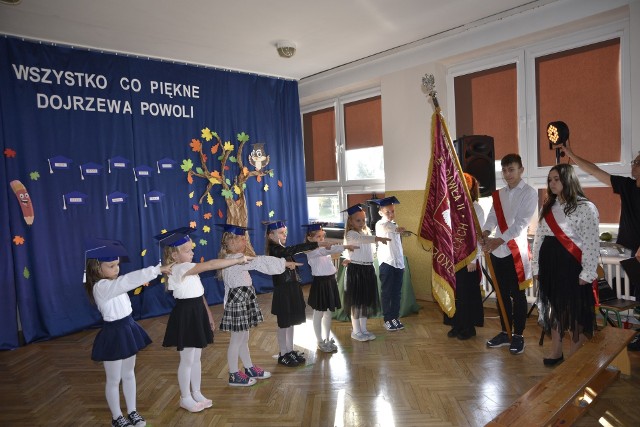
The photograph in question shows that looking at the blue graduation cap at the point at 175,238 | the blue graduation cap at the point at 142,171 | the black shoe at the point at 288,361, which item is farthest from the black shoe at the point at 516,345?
the blue graduation cap at the point at 142,171

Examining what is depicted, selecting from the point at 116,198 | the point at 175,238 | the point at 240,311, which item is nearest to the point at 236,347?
the point at 240,311

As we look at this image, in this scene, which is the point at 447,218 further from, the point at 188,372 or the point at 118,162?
the point at 118,162

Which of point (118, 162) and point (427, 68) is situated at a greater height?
point (427, 68)

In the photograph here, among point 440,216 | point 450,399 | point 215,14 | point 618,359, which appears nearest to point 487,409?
point 450,399

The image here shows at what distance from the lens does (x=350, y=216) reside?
387 cm

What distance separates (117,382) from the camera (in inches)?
102

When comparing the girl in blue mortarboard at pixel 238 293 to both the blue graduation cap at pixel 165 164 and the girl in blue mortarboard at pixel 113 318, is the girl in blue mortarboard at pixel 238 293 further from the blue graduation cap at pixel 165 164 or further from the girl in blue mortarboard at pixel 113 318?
the blue graduation cap at pixel 165 164

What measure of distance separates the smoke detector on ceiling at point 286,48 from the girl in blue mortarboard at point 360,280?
6.97 ft

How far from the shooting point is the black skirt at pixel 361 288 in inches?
157

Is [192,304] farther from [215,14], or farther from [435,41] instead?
[435,41]

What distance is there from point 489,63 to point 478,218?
203 cm

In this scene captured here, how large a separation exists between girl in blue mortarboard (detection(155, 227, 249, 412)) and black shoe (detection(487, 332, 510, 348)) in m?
2.25

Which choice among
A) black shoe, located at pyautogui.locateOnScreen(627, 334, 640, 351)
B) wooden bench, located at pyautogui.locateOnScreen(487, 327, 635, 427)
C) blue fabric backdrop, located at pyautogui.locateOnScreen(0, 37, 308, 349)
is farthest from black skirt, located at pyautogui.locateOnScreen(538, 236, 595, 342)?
blue fabric backdrop, located at pyautogui.locateOnScreen(0, 37, 308, 349)

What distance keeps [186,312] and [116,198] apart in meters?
2.64
